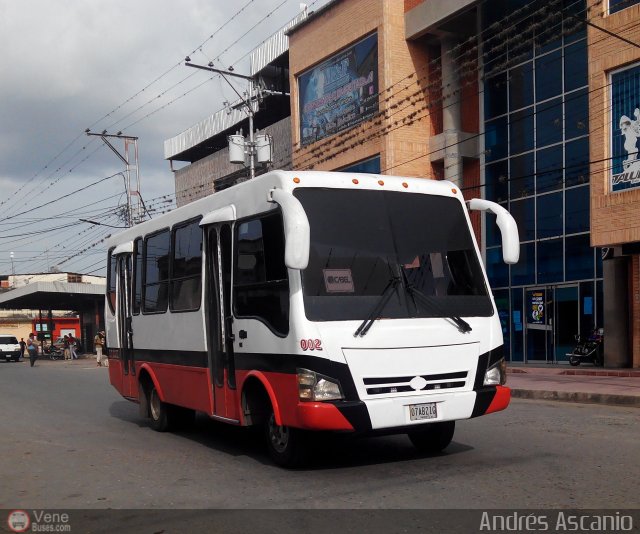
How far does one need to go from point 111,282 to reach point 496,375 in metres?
7.35

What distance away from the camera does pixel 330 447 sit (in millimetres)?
9039

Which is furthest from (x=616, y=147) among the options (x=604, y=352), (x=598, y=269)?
(x=604, y=352)

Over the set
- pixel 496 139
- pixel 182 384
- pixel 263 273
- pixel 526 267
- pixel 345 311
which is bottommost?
pixel 182 384

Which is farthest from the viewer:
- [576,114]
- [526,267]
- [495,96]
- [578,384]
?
[495,96]

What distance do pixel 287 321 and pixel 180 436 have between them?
169 inches

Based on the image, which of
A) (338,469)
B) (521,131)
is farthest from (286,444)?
(521,131)

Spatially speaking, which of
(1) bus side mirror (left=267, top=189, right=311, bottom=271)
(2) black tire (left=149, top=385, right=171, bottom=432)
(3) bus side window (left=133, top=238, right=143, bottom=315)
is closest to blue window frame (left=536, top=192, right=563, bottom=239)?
(3) bus side window (left=133, top=238, right=143, bottom=315)

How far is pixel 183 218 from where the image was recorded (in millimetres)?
10117

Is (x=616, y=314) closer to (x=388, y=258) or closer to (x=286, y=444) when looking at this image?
(x=388, y=258)

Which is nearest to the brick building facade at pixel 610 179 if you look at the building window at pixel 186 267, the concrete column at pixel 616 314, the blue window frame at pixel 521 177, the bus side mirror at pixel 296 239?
the concrete column at pixel 616 314

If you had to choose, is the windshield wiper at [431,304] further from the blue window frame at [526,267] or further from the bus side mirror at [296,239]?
the blue window frame at [526,267]

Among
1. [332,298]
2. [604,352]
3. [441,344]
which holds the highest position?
[332,298]

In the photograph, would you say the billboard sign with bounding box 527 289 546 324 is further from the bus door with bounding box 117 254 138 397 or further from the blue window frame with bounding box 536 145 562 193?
the bus door with bounding box 117 254 138 397

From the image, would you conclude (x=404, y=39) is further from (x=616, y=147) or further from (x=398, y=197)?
(x=398, y=197)
